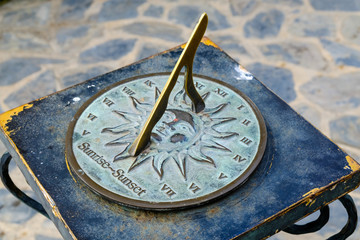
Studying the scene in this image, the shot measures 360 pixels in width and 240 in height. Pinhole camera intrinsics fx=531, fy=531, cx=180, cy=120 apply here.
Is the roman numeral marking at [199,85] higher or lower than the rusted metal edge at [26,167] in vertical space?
higher

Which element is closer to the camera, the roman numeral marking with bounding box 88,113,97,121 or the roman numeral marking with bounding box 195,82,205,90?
the roman numeral marking with bounding box 88,113,97,121

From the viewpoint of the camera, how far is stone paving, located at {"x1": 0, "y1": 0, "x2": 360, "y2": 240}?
10.8 ft

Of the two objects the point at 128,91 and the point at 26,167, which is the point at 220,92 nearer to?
the point at 128,91

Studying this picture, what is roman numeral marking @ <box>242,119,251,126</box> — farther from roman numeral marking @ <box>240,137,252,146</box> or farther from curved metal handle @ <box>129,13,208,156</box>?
curved metal handle @ <box>129,13,208,156</box>

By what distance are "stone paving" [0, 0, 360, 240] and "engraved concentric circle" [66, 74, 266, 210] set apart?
1.23 meters

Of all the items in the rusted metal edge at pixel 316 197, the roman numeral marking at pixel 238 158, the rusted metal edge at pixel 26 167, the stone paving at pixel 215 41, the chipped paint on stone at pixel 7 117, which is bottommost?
the stone paving at pixel 215 41

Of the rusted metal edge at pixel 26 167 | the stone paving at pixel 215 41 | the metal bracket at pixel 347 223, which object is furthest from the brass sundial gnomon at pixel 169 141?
the stone paving at pixel 215 41

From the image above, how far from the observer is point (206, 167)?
167 cm

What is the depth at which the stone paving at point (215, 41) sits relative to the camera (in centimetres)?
328

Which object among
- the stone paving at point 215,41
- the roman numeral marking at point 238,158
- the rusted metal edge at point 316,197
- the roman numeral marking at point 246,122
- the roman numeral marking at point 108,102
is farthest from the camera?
the stone paving at point 215,41

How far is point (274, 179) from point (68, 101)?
0.83 meters

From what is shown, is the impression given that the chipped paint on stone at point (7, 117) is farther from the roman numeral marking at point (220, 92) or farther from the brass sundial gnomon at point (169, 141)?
the roman numeral marking at point (220, 92)

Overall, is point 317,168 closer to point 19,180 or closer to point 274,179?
point 274,179

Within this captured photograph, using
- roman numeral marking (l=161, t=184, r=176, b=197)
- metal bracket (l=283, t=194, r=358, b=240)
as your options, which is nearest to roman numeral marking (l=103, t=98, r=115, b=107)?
roman numeral marking (l=161, t=184, r=176, b=197)
